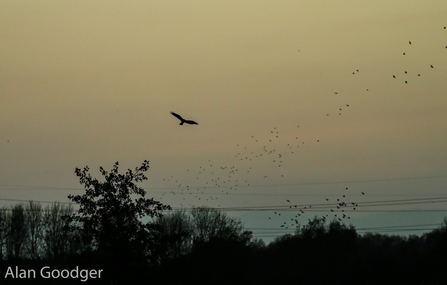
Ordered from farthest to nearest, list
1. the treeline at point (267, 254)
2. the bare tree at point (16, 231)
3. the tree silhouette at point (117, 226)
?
the bare tree at point (16, 231) → the treeline at point (267, 254) → the tree silhouette at point (117, 226)

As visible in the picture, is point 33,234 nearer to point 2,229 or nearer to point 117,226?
point 2,229

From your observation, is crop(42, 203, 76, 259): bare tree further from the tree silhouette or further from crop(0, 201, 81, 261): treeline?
the tree silhouette

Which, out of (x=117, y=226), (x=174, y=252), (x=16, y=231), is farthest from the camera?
(x=16, y=231)

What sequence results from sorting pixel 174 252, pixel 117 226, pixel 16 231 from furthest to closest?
pixel 16 231 < pixel 174 252 < pixel 117 226

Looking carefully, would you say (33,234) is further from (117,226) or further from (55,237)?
(117,226)

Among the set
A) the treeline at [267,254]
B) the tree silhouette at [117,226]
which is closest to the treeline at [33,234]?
the treeline at [267,254]

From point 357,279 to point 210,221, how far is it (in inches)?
1401

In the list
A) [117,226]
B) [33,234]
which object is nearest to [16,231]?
[33,234]

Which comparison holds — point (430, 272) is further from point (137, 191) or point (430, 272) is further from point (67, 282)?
point (137, 191)

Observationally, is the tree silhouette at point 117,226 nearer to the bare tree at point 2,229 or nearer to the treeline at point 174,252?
the treeline at point 174,252

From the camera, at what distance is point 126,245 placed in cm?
3325

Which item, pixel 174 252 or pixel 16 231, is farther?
pixel 16 231

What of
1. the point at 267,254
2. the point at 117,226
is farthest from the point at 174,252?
the point at 117,226

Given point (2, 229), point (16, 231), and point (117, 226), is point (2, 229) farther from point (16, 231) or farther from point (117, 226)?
point (117, 226)
